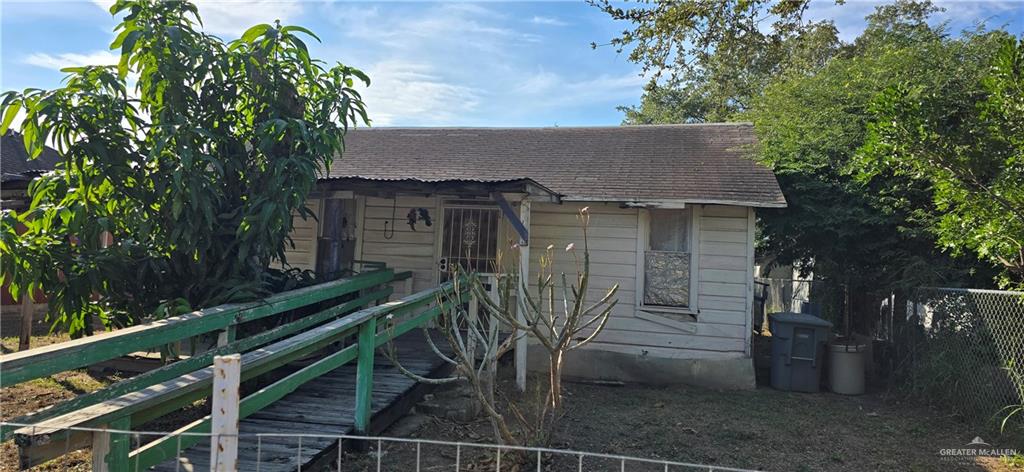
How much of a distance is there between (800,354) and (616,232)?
2978 millimetres

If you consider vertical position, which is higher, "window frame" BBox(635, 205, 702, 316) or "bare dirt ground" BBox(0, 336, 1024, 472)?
"window frame" BBox(635, 205, 702, 316)

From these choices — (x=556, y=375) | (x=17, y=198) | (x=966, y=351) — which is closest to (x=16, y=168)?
(x=17, y=198)

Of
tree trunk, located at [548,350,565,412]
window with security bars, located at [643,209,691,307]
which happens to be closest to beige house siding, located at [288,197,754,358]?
window with security bars, located at [643,209,691,307]

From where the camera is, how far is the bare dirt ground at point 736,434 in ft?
16.2

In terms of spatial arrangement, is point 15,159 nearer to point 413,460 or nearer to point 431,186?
point 431,186

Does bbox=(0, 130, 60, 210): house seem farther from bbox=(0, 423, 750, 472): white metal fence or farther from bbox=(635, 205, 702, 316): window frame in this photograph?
bbox=(635, 205, 702, 316): window frame

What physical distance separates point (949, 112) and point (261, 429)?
8.05 metres

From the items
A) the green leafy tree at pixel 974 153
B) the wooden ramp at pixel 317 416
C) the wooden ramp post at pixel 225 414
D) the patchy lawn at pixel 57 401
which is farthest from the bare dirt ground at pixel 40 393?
the green leafy tree at pixel 974 153

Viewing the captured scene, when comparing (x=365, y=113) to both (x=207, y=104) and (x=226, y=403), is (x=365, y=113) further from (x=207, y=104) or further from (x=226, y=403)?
(x=226, y=403)

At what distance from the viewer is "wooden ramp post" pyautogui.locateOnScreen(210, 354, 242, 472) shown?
213cm

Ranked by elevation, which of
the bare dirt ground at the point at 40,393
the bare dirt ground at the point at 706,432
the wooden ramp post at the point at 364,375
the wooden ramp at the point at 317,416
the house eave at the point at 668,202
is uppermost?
the house eave at the point at 668,202

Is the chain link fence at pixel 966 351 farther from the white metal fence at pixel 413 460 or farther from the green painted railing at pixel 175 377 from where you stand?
the green painted railing at pixel 175 377

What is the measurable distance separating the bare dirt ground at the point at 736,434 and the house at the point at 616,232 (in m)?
0.90

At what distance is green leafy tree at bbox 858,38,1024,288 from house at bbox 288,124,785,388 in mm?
1633
